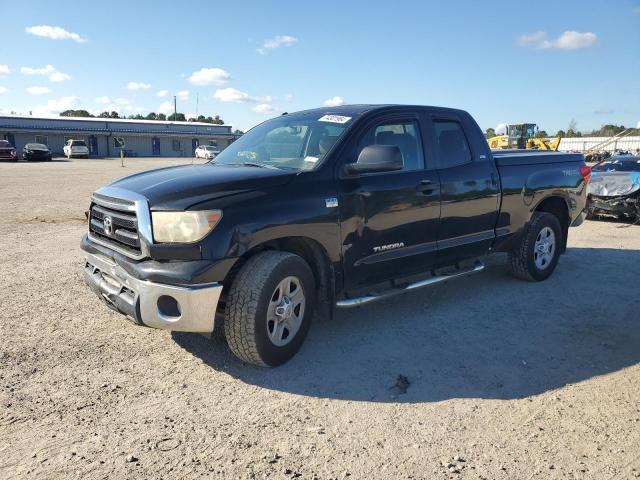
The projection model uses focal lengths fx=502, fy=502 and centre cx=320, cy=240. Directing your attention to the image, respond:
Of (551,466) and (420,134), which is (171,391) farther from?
(420,134)

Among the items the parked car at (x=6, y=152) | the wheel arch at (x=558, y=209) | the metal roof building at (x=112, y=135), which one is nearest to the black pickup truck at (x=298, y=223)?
the wheel arch at (x=558, y=209)

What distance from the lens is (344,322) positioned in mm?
4746

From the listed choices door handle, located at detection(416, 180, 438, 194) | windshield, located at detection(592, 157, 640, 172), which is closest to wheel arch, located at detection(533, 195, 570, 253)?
door handle, located at detection(416, 180, 438, 194)

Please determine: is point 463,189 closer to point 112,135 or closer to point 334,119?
point 334,119

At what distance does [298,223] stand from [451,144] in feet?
7.35

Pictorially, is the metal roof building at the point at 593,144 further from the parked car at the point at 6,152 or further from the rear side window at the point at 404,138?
the rear side window at the point at 404,138

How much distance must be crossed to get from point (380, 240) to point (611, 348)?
216 cm

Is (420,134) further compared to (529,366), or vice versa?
(420,134)

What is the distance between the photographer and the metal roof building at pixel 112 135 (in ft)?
176

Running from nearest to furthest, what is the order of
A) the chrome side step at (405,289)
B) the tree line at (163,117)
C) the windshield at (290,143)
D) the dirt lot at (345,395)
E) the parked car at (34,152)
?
the dirt lot at (345,395)
the chrome side step at (405,289)
the windshield at (290,143)
the parked car at (34,152)
the tree line at (163,117)

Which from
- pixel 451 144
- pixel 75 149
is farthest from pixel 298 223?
pixel 75 149

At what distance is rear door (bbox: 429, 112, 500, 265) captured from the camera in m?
4.90

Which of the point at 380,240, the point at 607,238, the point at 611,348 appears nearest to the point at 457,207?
the point at 380,240

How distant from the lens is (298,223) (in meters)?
3.71
